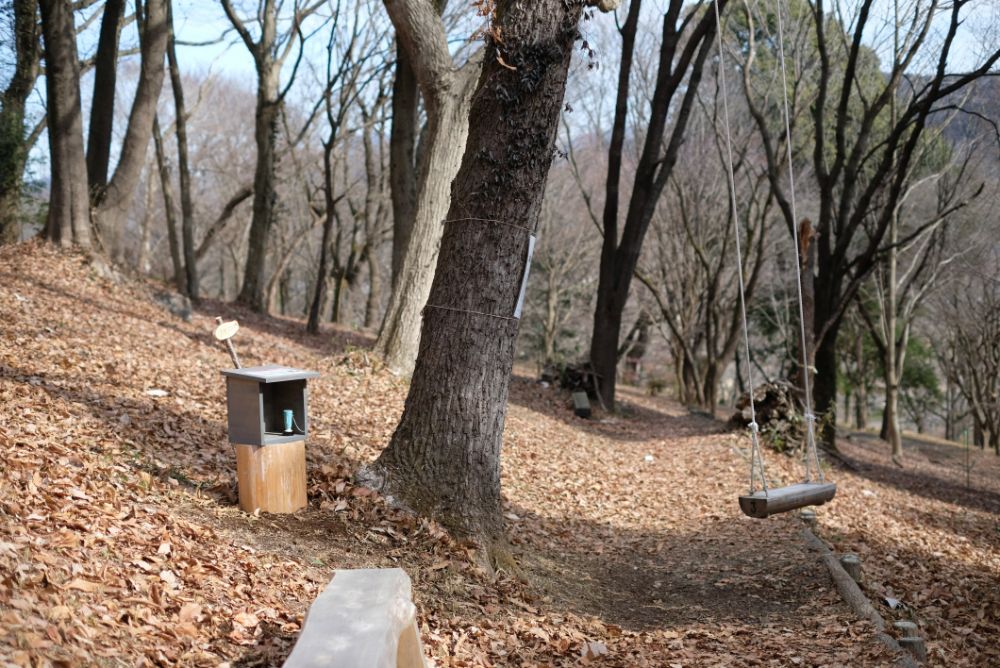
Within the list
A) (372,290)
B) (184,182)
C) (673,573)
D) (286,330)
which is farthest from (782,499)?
(372,290)

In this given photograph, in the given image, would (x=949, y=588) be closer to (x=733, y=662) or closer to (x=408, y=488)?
(x=733, y=662)

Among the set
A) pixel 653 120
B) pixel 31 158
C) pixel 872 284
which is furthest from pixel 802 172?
pixel 31 158

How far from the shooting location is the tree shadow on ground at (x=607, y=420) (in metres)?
13.9

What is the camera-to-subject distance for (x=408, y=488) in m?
5.66

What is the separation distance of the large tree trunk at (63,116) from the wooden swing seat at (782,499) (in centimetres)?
959

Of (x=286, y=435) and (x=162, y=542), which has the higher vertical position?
(x=286, y=435)

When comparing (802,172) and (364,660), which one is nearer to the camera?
(364,660)

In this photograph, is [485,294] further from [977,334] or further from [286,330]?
[977,334]

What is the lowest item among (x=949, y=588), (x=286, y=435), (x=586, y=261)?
(x=949, y=588)

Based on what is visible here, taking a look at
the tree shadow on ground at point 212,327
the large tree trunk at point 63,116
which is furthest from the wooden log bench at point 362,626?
the large tree trunk at point 63,116

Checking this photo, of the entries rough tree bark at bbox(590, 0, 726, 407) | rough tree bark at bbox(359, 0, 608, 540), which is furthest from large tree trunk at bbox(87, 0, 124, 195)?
rough tree bark at bbox(359, 0, 608, 540)

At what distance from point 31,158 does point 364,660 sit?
49.8ft

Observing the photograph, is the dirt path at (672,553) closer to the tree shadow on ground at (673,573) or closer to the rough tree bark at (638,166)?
the tree shadow on ground at (673,573)

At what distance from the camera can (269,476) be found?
530cm
